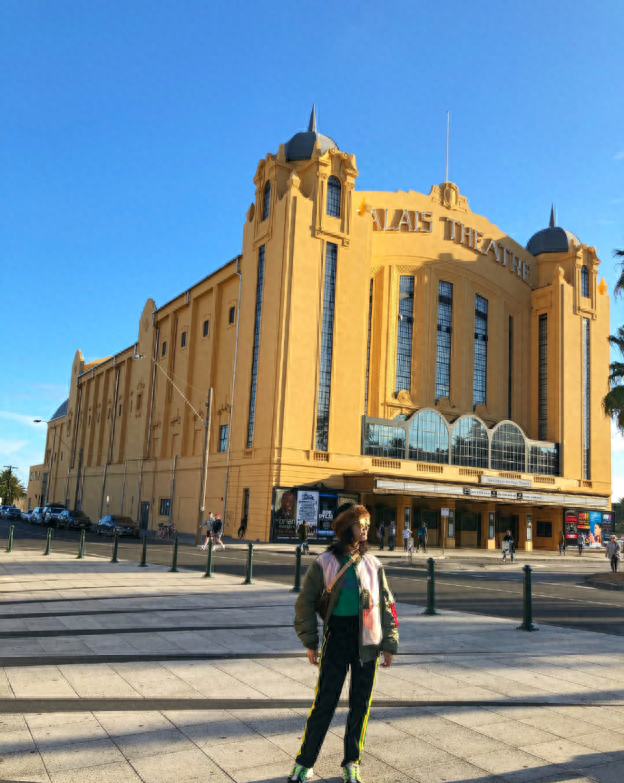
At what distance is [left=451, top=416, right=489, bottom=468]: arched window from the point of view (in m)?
48.1

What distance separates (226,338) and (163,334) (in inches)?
603

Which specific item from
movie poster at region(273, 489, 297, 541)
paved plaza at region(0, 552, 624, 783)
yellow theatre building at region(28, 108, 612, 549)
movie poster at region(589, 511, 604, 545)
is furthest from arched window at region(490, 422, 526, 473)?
paved plaza at region(0, 552, 624, 783)

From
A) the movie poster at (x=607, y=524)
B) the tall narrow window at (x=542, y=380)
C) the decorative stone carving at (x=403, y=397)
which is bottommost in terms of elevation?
the movie poster at (x=607, y=524)

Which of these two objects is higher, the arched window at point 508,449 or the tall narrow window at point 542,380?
the tall narrow window at point 542,380

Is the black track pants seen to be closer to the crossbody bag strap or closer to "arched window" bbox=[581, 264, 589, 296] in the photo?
the crossbody bag strap

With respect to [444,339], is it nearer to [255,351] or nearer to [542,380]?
[542,380]

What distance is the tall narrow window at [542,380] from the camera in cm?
5678

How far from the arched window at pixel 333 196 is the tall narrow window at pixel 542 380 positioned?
73.4 ft

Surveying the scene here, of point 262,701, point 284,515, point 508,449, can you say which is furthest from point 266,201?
point 262,701

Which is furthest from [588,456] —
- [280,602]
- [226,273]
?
[280,602]

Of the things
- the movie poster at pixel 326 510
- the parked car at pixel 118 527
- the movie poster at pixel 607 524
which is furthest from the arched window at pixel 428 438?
the parked car at pixel 118 527

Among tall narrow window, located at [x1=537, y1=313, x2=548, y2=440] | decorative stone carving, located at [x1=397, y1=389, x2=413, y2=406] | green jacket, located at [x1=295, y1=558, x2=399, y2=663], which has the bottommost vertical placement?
green jacket, located at [x1=295, y1=558, x2=399, y2=663]

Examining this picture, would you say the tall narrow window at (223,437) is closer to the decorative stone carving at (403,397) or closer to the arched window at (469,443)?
the decorative stone carving at (403,397)

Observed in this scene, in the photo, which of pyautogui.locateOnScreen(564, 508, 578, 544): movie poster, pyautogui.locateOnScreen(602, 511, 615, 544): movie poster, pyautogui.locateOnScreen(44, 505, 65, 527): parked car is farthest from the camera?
pyautogui.locateOnScreen(602, 511, 615, 544): movie poster
